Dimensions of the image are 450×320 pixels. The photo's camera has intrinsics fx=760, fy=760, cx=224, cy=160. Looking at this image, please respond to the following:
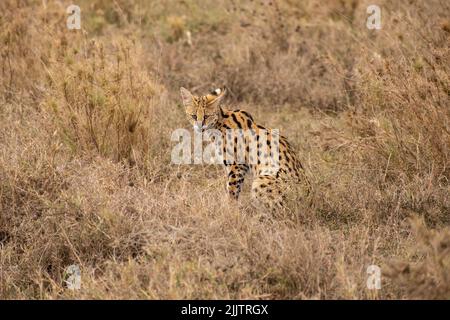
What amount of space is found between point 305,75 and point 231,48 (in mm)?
1215

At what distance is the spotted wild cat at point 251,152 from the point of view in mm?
5793

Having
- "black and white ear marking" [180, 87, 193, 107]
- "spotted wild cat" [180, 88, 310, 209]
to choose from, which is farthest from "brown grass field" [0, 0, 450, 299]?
"black and white ear marking" [180, 87, 193, 107]

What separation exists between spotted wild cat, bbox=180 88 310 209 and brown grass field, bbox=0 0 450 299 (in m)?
0.18

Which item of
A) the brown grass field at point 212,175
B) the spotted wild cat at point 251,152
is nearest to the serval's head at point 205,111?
the spotted wild cat at point 251,152

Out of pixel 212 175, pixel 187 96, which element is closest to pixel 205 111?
pixel 187 96

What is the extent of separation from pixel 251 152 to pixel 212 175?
2.57ft

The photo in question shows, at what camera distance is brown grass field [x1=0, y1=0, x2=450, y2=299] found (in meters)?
4.55

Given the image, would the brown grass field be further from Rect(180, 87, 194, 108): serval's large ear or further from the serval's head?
the serval's head

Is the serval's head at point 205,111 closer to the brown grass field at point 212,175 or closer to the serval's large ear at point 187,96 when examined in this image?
the serval's large ear at point 187,96

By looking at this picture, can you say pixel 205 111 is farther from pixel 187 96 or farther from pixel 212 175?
pixel 212 175

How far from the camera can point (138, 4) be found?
11438 mm

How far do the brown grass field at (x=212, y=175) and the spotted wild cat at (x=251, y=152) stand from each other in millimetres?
183

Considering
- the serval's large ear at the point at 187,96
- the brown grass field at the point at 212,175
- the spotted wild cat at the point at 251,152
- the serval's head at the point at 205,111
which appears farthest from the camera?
the serval's large ear at the point at 187,96
